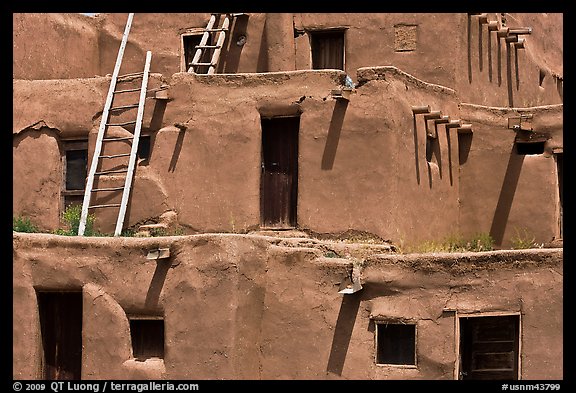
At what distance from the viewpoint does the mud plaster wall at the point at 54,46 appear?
77.1ft

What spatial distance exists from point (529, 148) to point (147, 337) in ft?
Result: 26.1

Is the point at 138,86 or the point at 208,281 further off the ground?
the point at 138,86

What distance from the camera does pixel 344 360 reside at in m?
18.0

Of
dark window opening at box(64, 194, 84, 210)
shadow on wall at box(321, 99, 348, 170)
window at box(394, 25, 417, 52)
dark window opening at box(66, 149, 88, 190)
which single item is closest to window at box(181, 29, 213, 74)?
dark window opening at box(66, 149, 88, 190)

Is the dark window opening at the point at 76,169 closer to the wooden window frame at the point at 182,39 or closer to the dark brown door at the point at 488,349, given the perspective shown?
the wooden window frame at the point at 182,39

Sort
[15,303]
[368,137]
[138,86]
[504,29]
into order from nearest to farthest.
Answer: [15,303], [368,137], [138,86], [504,29]

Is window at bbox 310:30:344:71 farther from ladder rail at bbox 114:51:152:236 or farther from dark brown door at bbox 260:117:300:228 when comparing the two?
ladder rail at bbox 114:51:152:236

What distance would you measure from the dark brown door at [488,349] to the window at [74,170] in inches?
289

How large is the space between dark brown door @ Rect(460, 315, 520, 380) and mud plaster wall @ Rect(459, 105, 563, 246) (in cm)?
327

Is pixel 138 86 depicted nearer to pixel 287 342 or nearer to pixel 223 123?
pixel 223 123

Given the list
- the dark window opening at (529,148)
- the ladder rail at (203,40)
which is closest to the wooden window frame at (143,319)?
the ladder rail at (203,40)

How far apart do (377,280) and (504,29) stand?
7.98 m
